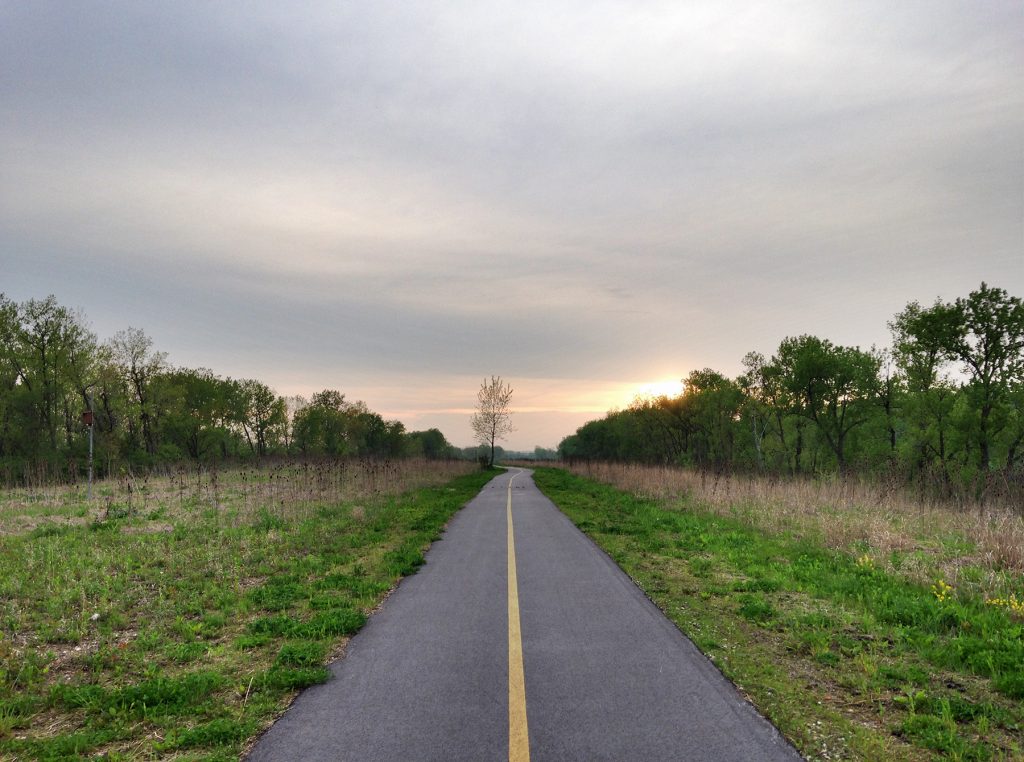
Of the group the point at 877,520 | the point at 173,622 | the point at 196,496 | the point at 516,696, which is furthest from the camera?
the point at 196,496

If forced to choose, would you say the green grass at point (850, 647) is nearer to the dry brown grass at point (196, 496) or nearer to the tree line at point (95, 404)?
the dry brown grass at point (196, 496)

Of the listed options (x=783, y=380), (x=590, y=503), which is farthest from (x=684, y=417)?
(x=590, y=503)

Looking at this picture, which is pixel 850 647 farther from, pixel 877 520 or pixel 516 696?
pixel 877 520

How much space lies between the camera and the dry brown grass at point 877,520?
31.2 ft

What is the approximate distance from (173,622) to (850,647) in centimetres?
877

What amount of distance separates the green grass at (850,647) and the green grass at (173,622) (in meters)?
4.58

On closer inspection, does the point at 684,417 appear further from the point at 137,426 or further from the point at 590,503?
the point at 137,426

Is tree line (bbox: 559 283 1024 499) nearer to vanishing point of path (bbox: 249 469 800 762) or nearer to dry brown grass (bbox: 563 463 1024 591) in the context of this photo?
dry brown grass (bbox: 563 463 1024 591)

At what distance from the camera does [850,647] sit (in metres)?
6.41

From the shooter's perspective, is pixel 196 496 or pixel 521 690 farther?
pixel 196 496

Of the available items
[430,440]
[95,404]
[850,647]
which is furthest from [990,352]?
[430,440]

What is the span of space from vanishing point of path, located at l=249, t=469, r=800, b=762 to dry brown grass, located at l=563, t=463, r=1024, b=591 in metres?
5.88

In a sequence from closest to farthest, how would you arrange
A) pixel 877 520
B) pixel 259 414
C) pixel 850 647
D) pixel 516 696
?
1. pixel 516 696
2. pixel 850 647
3. pixel 877 520
4. pixel 259 414

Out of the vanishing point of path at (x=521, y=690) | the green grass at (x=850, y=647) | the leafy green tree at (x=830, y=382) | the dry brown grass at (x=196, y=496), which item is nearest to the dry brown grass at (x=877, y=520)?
the green grass at (x=850, y=647)
